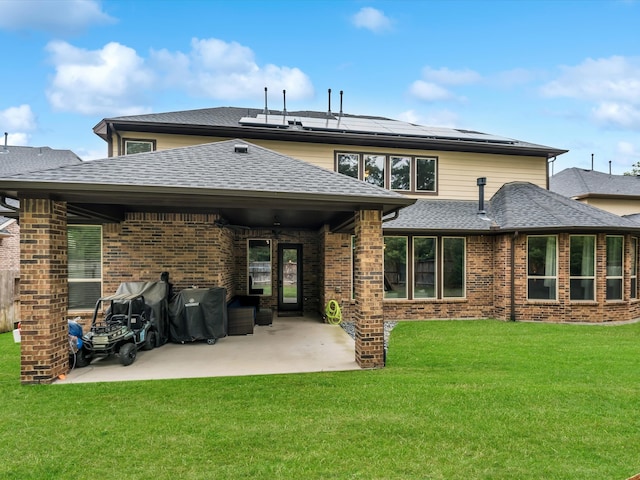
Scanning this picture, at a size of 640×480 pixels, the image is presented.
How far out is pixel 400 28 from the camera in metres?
14.4

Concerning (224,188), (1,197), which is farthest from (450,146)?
(1,197)

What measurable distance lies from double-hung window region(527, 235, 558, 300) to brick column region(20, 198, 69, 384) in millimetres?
11261

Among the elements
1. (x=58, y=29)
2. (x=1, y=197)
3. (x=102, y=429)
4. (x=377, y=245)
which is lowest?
(x=102, y=429)

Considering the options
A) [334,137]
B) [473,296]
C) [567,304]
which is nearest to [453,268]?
[473,296]

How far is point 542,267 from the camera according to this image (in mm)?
10164

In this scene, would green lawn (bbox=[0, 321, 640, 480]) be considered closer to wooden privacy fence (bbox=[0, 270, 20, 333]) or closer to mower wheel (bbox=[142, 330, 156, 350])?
→ mower wheel (bbox=[142, 330, 156, 350])

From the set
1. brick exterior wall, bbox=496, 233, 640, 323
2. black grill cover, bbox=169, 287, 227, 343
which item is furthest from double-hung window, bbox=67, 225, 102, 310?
brick exterior wall, bbox=496, 233, 640, 323

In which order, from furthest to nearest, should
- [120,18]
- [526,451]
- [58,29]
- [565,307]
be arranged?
[120,18]
[58,29]
[565,307]
[526,451]

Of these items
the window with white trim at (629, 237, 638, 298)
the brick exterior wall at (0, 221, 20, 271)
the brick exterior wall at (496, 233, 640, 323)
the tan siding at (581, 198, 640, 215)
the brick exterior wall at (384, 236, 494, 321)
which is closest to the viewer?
the brick exterior wall at (496, 233, 640, 323)

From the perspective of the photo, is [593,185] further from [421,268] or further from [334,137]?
[334,137]

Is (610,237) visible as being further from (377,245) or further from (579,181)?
(579,181)

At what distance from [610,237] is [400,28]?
1093 centimetres

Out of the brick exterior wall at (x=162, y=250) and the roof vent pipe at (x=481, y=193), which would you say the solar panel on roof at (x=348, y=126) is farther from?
the brick exterior wall at (x=162, y=250)

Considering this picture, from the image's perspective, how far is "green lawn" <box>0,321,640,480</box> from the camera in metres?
3.03
